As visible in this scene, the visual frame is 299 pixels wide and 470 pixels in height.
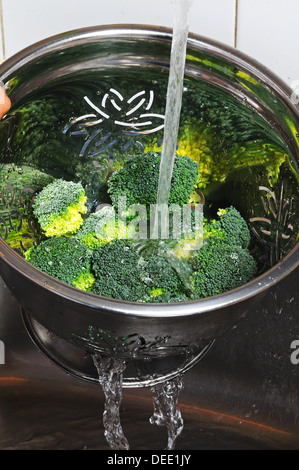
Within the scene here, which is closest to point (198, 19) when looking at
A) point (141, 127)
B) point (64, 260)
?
point (141, 127)

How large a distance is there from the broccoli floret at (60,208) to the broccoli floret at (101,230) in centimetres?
1

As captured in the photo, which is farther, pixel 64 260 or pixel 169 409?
pixel 169 409

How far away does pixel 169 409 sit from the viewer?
0.98m

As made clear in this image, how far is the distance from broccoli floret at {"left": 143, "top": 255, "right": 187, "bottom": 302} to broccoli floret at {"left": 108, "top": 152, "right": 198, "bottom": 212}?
0.11 meters

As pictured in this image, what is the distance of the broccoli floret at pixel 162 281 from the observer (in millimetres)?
834

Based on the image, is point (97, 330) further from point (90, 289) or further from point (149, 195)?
point (149, 195)

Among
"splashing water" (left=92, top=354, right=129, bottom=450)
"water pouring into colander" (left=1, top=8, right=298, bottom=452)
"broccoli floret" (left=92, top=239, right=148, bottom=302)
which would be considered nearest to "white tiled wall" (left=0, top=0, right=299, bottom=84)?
"water pouring into colander" (left=1, top=8, right=298, bottom=452)

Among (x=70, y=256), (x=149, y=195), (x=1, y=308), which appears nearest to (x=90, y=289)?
(x=70, y=256)

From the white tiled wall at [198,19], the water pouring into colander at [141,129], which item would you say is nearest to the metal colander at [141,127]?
the water pouring into colander at [141,129]

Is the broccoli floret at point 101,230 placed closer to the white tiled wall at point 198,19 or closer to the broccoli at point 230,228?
the broccoli at point 230,228

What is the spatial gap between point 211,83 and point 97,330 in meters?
0.41

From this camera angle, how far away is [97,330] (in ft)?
2.30

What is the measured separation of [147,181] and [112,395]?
32 cm

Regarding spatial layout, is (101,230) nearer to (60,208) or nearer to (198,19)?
(60,208)
